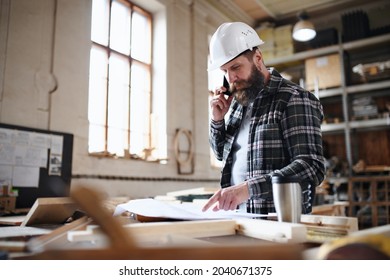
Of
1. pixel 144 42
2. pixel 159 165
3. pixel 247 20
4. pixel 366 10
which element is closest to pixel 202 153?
pixel 159 165

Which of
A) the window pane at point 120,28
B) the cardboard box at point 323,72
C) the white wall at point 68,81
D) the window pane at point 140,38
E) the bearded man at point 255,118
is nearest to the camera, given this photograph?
the bearded man at point 255,118

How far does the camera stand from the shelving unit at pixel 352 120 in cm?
567

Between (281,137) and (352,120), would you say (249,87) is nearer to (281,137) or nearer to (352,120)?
(281,137)

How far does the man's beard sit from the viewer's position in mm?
1822

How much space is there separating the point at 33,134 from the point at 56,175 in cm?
48

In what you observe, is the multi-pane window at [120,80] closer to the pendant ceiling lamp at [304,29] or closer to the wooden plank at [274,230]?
the pendant ceiling lamp at [304,29]

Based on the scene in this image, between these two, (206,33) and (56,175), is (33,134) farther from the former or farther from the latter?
(206,33)

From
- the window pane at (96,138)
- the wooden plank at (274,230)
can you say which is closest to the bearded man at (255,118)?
the wooden plank at (274,230)

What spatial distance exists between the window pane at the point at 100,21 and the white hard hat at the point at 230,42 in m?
2.98

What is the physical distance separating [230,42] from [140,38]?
3728mm

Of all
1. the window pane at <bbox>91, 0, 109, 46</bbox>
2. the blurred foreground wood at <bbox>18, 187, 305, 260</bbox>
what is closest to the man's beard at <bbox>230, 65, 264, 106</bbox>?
the blurred foreground wood at <bbox>18, 187, 305, 260</bbox>

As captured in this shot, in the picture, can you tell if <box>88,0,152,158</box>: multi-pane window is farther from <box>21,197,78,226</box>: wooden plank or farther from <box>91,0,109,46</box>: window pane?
<box>21,197,78,226</box>: wooden plank

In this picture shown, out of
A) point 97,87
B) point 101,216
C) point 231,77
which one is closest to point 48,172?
point 97,87

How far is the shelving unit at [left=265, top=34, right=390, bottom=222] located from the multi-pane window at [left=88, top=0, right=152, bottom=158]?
287 cm
